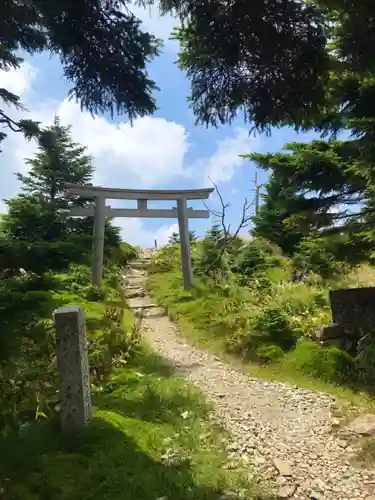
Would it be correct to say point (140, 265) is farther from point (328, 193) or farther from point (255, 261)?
point (328, 193)

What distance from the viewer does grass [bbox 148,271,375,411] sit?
5.98m

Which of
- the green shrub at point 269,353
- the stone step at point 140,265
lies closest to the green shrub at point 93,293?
the green shrub at point 269,353

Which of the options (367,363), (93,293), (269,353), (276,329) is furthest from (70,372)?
(93,293)

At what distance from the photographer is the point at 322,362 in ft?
22.0

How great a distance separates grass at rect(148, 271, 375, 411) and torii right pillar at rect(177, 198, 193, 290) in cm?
45

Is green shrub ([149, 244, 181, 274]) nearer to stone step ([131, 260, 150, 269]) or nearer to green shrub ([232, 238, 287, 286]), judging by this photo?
stone step ([131, 260, 150, 269])

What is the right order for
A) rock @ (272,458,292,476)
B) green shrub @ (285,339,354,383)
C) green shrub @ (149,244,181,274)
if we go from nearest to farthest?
1. rock @ (272,458,292,476)
2. green shrub @ (285,339,354,383)
3. green shrub @ (149,244,181,274)

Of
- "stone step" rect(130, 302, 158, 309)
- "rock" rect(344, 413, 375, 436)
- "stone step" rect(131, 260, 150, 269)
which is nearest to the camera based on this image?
"rock" rect(344, 413, 375, 436)

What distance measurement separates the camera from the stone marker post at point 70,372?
13.2 ft

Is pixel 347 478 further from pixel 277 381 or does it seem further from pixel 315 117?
pixel 315 117

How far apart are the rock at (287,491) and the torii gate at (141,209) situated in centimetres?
830

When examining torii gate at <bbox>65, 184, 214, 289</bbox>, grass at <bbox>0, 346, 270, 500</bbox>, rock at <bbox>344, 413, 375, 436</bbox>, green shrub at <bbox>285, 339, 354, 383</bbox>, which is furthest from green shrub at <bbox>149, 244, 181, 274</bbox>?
rock at <bbox>344, 413, 375, 436</bbox>

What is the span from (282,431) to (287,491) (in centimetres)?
127

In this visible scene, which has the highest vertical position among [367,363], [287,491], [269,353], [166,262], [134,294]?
[166,262]
